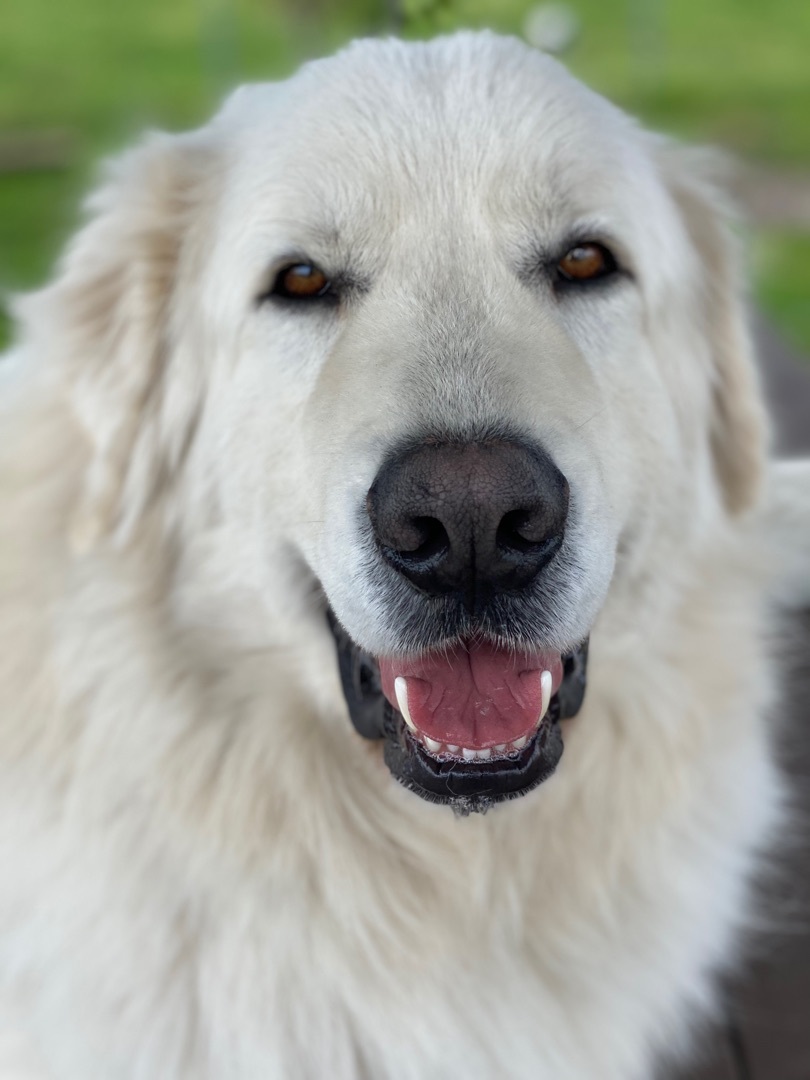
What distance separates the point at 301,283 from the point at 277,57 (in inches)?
257

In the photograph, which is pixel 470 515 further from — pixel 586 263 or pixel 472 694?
pixel 586 263

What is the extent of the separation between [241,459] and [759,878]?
1.73 m

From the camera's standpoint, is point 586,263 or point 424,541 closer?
point 424,541

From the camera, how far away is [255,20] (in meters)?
15.4

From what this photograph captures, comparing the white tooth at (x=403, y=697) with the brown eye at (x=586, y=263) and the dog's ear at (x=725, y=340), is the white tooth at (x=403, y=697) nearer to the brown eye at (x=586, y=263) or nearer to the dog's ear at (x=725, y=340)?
the brown eye at (x=586, y=263)

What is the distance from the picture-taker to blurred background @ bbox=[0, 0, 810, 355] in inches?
368

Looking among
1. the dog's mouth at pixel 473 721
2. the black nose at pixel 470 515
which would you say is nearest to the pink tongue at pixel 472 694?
the dog's mouth at pixel 473 721

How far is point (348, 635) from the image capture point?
1839 millimetres

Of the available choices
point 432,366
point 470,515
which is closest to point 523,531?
point 470,515

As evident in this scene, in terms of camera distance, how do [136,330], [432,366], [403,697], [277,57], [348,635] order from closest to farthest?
[432,366], [403,697], [348,635], [136,330], [277,57]

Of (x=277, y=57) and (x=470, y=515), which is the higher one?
(x=277, y=57)

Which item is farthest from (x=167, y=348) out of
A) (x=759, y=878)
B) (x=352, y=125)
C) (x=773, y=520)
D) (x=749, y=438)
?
(x=759, y=878)

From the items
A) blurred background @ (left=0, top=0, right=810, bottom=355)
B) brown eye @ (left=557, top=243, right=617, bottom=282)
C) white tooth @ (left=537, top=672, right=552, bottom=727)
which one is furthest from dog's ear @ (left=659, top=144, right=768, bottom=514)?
blurred background @ (left=0, top=0, right=810, bottom=355)

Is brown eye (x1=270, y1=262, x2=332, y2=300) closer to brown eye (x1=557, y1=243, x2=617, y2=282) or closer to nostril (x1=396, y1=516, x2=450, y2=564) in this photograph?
brown eye (x1=557, y1=243, x2=617, y2=282)
